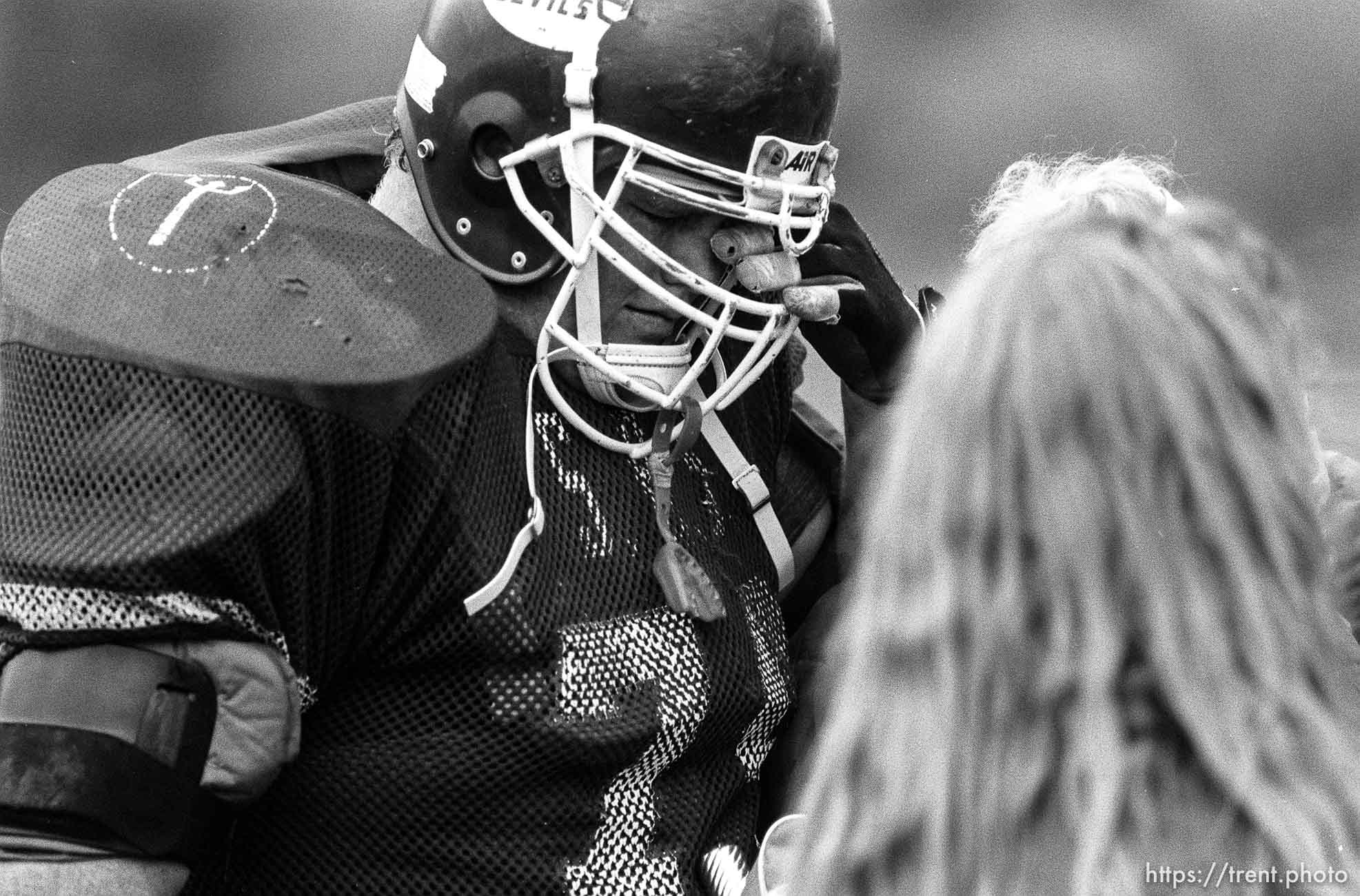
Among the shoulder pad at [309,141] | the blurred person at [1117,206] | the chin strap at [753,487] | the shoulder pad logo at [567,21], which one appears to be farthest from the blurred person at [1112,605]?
the shoulder pad at [309,141]

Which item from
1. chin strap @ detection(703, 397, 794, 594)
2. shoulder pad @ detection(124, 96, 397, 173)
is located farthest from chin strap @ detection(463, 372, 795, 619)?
shoulder pad @ detection(124, 96, 397, 173)

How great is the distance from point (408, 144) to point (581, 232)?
0.24m

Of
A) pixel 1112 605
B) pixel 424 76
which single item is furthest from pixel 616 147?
pixel 1112 605

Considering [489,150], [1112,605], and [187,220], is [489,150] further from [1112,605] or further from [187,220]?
[1112,605]

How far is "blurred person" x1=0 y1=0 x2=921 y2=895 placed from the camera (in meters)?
1.45

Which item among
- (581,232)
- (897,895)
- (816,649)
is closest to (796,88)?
(581,232)

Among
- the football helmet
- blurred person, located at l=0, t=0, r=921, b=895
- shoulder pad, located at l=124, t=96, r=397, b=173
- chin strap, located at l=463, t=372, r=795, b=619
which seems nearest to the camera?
blurred person, located at l=0, t=0, r=921, b=895

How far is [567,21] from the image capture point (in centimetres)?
182

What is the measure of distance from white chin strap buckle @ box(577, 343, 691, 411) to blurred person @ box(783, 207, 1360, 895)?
80cm

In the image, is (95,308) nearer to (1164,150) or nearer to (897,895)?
(897,895)

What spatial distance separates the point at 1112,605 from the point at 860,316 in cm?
117

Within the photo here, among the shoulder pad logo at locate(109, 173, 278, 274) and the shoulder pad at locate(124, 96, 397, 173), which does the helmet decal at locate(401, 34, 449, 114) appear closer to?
the shoulder pad at locate(124, 96, 397, 173)

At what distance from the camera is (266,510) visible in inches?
57.6

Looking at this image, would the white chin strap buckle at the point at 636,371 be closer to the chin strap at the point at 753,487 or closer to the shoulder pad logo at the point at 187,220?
the chin strap at the point at 753,487
